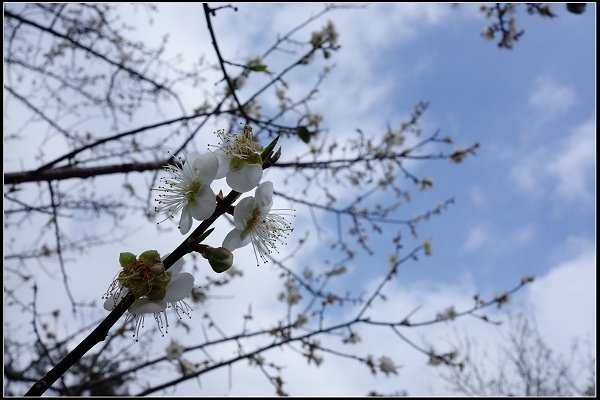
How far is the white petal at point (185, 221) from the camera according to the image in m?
0.96

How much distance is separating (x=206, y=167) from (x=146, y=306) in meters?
0.31

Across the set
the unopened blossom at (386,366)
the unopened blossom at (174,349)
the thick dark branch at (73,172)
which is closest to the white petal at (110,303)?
the thick dark branch at (73,172)

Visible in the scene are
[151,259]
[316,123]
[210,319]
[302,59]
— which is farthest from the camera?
[316,123]

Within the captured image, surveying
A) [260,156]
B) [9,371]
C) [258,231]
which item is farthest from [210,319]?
[260,156]

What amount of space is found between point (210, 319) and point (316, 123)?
1.51m

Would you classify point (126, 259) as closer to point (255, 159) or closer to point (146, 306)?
point (146, 306)

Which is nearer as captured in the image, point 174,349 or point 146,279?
point 146,279

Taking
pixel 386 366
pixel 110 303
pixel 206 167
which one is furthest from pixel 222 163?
pixel 386 366

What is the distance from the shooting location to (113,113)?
12.2 ft

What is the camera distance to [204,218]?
0.96 m

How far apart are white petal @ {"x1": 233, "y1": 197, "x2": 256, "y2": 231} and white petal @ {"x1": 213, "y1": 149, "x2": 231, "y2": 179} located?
72mm

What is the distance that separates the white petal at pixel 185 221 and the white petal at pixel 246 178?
12 cm

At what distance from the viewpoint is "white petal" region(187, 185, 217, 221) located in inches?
38.0

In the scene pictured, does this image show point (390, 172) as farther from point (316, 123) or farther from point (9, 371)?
point (9, 371)
